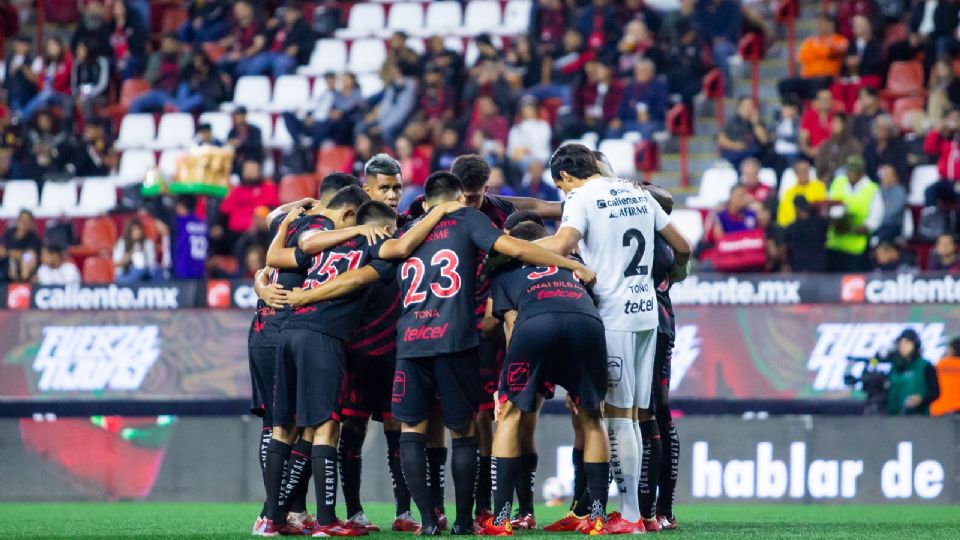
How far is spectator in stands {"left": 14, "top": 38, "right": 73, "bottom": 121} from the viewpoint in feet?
83.8

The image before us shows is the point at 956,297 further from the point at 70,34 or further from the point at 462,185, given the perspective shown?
the point at 70,34

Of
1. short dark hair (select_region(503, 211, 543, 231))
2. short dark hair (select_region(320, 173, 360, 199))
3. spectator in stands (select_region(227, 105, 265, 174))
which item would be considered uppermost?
spectator in stands (select_region(227, 105, 265, 174))

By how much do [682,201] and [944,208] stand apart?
3942 millimetres

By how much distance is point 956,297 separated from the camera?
50.4ft

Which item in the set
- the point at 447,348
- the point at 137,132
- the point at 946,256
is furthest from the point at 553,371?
the point at 137,132

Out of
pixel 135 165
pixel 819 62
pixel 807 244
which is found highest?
pixel 819 62

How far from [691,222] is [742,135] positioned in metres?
2.05

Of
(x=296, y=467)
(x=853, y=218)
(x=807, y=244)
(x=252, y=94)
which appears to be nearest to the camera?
(x=296, y=467)

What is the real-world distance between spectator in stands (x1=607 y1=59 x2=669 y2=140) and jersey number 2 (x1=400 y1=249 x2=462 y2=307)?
1188 cm

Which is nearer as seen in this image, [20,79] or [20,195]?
[20,195]

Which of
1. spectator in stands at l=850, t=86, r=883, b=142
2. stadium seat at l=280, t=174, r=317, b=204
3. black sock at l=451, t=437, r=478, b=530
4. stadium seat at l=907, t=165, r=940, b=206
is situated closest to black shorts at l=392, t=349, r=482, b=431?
black sock at l=451, t=437, r=478, b=530

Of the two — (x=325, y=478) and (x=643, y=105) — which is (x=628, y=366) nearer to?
(x=325, y=478)

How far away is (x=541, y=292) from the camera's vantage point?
946cm

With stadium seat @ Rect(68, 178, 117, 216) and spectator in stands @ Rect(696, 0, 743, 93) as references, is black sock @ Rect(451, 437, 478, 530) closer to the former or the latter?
spectator in stands @ Rect(696, 0, 743, 93)
